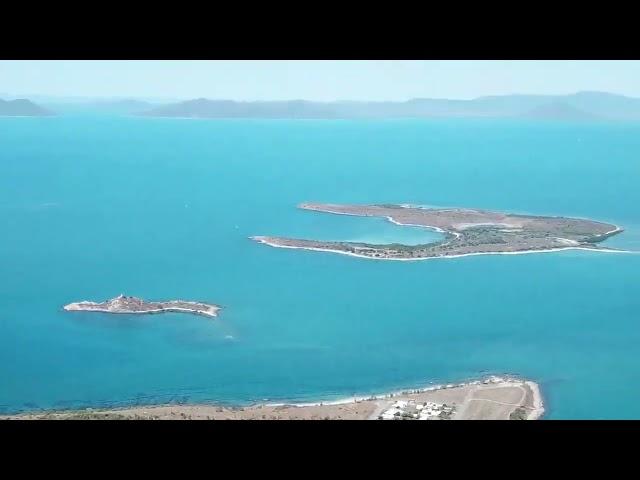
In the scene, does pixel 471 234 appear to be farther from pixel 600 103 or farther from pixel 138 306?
pixel 600 103

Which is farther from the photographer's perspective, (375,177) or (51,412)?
(375,177)

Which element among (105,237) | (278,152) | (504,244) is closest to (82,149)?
(278,152)

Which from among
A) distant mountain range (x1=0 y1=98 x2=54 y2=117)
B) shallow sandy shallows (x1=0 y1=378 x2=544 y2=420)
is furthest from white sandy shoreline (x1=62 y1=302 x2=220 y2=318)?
distant mountain range (x1=0 y1=98 x2=54 y2=117)

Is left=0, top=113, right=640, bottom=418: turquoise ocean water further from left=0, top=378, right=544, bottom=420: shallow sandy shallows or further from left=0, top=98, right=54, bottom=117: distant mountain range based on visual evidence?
left=0, top=98, right=54, bottom=117: distant mountain range

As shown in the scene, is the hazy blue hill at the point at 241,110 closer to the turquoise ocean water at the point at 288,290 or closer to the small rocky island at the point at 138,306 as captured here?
the turquoise ocean water at the point at 288,290
